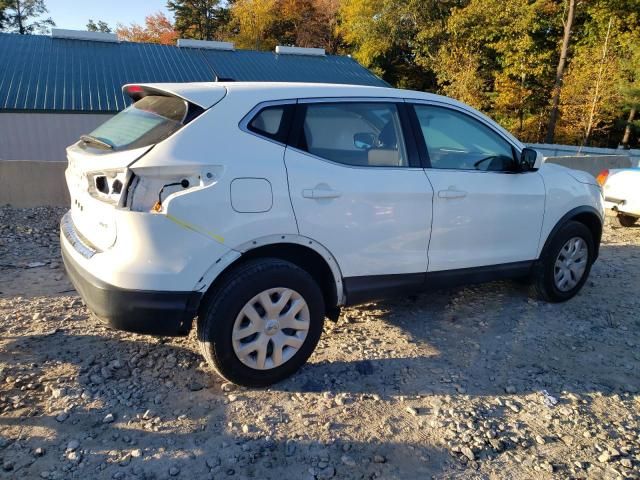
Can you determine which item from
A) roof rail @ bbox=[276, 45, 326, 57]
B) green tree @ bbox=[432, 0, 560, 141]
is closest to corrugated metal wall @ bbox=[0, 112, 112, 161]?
roof rail @ bbox=[276, 45, 326, 57]

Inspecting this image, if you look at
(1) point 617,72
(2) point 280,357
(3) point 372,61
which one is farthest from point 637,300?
(3) point 372,61

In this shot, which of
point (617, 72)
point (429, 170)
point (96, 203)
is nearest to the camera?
point (96, 203)

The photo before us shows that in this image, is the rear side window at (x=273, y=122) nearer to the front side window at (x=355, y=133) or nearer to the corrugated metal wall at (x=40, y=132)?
the front side window at (x=355, y=133)

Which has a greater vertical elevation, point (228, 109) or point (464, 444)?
point (228, 109)

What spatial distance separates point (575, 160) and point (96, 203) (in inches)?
467

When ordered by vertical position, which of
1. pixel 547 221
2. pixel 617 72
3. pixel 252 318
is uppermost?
pixel 617 72

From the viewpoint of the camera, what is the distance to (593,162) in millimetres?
12219

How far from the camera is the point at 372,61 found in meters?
36.3

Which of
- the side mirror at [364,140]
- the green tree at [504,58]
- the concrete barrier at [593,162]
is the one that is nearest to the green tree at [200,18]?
the green tree at [504,58]

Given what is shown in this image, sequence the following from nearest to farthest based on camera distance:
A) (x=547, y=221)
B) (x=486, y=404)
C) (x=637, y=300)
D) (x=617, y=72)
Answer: (x=486, y=404), (x=547, y=221), (x=637, y=300), (x=617, y=72)

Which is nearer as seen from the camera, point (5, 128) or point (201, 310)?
point (201, 310)

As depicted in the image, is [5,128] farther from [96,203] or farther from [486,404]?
[486,404]

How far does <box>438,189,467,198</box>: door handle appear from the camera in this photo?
11.6 feet

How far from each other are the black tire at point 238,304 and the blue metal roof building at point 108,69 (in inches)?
541
